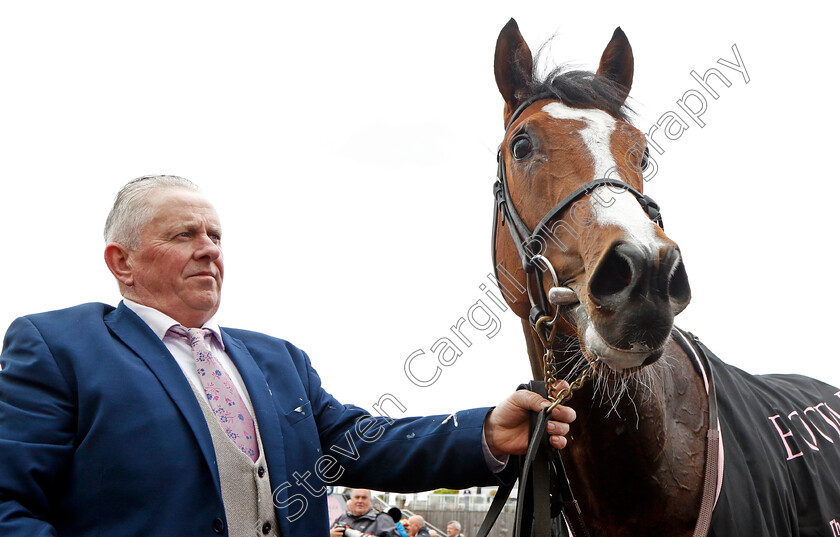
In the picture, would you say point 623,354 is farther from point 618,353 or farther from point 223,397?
point 223,397

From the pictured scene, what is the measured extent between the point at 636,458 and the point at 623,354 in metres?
0.66

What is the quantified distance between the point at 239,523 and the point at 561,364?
1553 millimetres

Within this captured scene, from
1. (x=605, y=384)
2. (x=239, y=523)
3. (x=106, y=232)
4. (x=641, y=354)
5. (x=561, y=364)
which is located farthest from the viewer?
(x=561, y=364)

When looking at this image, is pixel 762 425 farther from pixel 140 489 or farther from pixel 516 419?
pixel 140 489

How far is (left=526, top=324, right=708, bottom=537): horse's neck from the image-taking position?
275cm

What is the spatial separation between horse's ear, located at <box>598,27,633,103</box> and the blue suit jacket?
2.31 meters

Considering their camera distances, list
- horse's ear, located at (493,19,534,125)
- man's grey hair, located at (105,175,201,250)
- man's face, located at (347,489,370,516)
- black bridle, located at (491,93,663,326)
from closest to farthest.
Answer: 1. man's grey hair, located at (105,175,201,250)
2. black bridle, located at (491,93,663,326)
3. horse's ear, located at (493,19,534,125)
4. man's face, located at (347,489,370,516)

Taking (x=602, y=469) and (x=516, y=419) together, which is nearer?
(x=516, y=419)

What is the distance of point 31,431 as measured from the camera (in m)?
1.95

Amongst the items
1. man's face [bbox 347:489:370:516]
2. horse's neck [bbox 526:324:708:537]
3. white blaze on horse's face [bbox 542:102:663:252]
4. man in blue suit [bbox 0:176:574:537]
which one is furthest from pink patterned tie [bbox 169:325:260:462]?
man's face [bbox 347:489:370:516]

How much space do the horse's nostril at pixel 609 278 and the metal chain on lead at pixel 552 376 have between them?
1.05 ft

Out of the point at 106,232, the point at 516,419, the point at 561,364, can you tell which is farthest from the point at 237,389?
the point at 561,364

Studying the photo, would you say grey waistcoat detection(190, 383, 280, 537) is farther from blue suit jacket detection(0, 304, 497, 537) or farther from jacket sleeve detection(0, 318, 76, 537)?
jacket sleeve detection(0, 318, 76, 537)

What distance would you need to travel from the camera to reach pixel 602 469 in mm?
2844
